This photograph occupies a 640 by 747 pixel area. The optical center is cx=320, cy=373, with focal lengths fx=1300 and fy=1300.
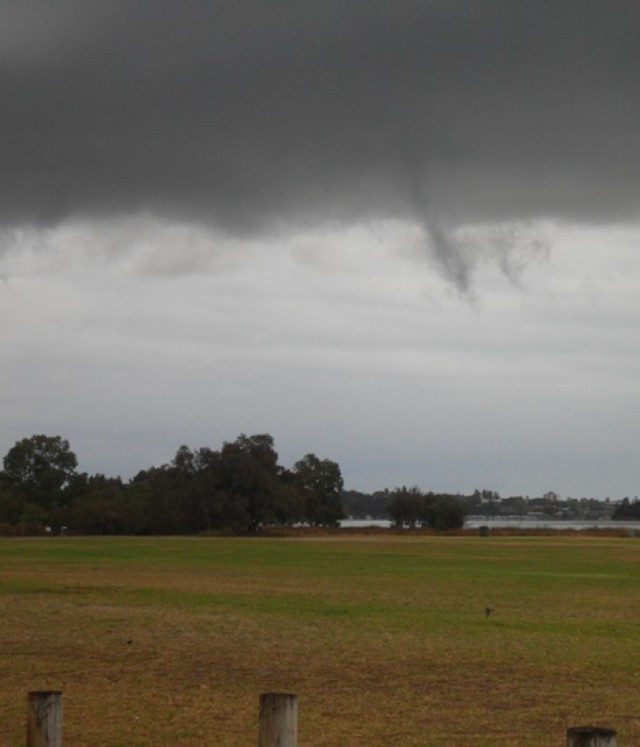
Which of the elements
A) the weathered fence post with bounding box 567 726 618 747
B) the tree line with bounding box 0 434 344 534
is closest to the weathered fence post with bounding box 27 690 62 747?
the weathered fence post with bounding box 567 726 618 747

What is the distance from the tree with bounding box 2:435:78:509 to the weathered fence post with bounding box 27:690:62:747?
587ft

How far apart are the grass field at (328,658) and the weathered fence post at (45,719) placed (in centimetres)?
539

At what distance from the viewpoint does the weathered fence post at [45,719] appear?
9.33 meters

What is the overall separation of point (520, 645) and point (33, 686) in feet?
30.5

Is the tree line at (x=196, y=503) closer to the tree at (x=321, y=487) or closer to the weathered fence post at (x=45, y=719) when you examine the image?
the tree at (x=321, y=487)

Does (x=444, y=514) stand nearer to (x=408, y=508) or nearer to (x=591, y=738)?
(x=408, y=508)

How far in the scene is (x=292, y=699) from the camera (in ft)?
28.3

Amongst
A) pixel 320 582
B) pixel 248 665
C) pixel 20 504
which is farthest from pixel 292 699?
pixel 20 504

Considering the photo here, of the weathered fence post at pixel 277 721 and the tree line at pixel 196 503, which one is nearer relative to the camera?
the weathered fence post at pixel 277 721

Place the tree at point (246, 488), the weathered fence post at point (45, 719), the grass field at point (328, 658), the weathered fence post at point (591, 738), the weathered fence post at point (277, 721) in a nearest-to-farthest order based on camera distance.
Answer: the weathered fence post at point (591, 738) → the weathered fence post at point (277, 721) → the weathered fence post at point (45, 719) → the grass field at point (328, 658) → the tree at point (246, 488)

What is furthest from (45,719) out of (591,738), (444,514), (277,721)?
(444,514)

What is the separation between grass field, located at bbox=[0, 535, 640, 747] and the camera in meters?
15.7

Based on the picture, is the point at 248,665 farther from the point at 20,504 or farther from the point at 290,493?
the point at 20,504

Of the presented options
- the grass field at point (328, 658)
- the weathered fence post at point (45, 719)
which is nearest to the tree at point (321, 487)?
the grass field at point (328, 658)
